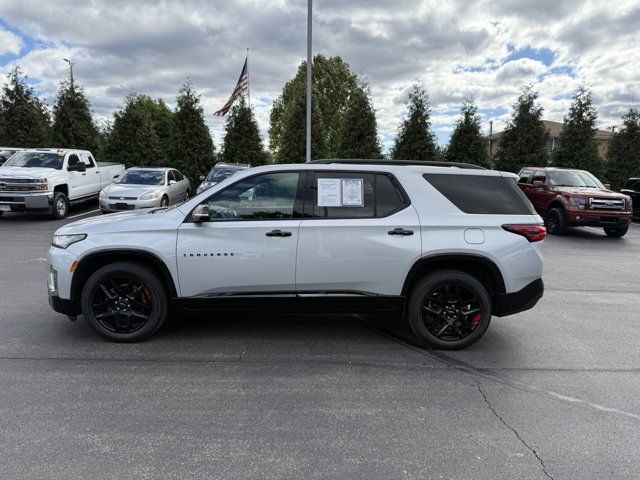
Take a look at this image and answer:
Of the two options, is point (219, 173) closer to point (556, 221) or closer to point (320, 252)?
point (556, 221)

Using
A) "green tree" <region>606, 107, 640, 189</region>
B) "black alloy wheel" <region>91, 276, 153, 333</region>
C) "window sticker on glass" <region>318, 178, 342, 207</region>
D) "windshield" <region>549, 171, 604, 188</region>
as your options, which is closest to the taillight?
"window sticker on glass" <region>318, 178, 342, 207</region>

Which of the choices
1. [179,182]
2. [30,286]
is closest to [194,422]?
[30,286]

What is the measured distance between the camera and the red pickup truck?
40.4ft

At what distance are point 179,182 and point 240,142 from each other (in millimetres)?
8257

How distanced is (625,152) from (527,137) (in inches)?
223

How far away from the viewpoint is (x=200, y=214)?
166 inches

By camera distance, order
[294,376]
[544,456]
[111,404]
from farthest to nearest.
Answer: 1. [294,376]
2. [111,404]
3. [544,456]

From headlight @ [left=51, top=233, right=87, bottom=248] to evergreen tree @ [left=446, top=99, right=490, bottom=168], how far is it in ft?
65.0

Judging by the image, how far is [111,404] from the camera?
11.0ft

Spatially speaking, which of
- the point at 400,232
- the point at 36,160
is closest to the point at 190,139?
the point at 36,160

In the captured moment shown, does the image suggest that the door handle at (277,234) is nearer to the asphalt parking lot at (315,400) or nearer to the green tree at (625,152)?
the asphalt parking lot at (315,400)

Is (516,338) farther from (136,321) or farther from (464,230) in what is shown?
(136,321)

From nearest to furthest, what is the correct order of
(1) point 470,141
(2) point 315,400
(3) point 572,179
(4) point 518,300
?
(2) point 315,400 < (4) point 518,300 < (3) point 572,179 < (1) point 470,141

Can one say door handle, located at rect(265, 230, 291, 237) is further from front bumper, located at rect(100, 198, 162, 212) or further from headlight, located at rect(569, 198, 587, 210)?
headlight, located at rect(569, 198, 587, 210)
